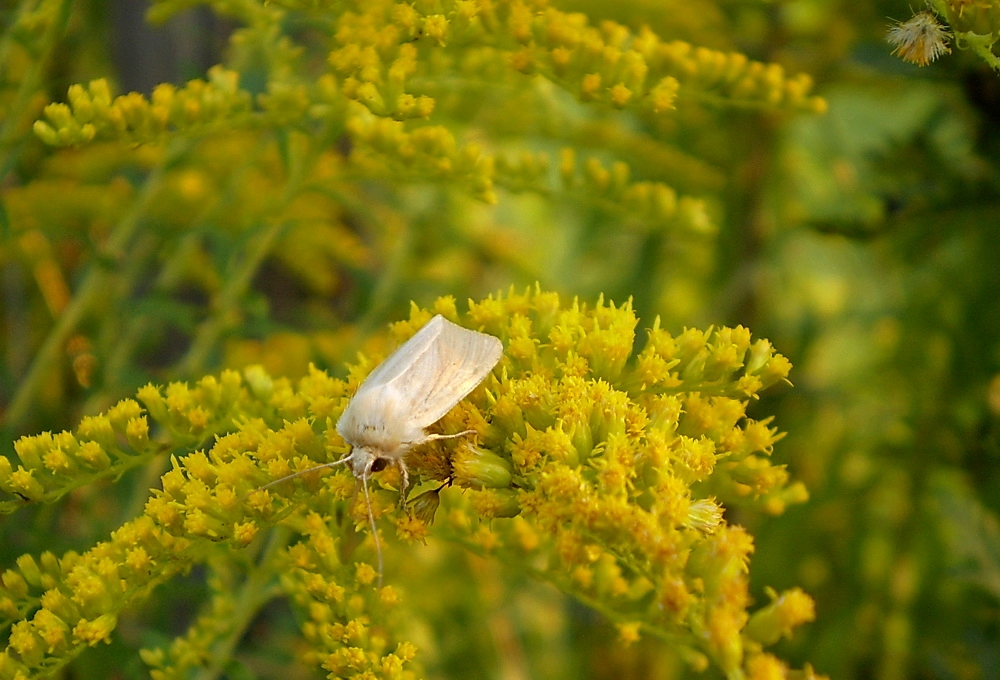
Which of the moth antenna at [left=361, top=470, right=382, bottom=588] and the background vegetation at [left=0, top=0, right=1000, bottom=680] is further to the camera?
the background vegetation at [left=0, top=0, right=1000, bottom=680]

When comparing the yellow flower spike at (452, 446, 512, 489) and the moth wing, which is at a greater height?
the moth wing

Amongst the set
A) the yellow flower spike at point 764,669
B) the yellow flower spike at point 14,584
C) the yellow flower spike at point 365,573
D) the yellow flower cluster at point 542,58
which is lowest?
the yellow flower spike at point 14,584

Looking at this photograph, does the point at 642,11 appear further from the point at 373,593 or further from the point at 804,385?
the point at 373,593


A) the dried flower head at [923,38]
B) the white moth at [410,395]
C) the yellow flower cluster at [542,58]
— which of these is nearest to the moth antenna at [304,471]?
the white moth at [410,395]

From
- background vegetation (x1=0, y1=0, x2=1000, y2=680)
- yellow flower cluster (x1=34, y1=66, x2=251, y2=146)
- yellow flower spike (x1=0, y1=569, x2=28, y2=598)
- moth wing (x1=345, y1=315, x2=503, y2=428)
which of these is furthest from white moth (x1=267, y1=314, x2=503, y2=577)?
yellow flower cluster (x1=34, y1=66, x2=251, y2=146)

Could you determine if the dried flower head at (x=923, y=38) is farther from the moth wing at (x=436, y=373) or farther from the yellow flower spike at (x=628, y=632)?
the yellow flower spike at (x=628, y=632)

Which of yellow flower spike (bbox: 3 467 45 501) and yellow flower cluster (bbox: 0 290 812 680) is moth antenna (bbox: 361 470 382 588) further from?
yellow flower spike (bbox: 3 467 45 501)

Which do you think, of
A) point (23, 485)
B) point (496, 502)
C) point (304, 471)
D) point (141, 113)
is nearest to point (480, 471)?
point (496, 502)
